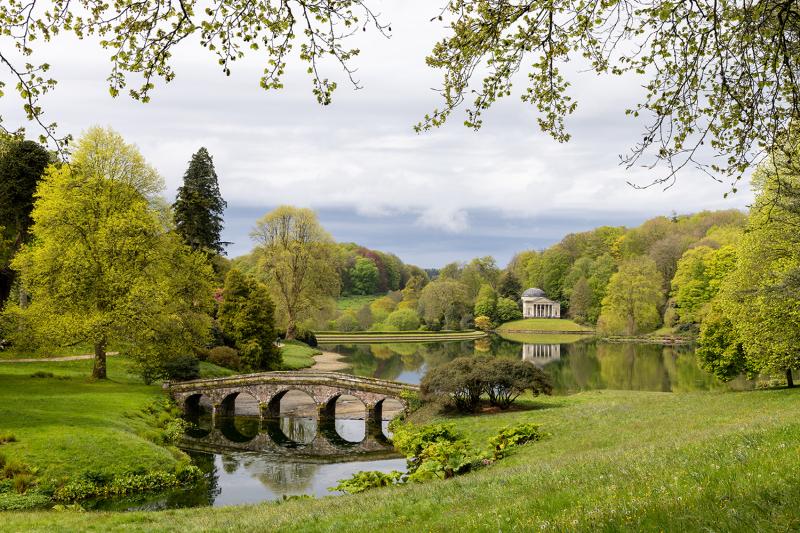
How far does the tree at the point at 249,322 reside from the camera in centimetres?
5097

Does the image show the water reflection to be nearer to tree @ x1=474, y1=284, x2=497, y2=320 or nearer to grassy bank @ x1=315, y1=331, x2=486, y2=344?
grassy bank @ x1=315, y1=331, x2=486, y2=344

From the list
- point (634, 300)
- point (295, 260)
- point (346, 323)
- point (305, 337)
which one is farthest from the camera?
point (346, 323)

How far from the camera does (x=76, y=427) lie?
82.5 ft

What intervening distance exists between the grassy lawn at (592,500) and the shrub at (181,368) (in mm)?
25045

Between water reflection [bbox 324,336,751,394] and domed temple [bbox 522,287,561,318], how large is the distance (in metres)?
29.9

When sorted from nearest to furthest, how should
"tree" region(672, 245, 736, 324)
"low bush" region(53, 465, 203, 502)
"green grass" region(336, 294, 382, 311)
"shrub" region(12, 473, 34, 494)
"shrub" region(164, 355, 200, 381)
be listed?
1. "shrub" region(12, 473, 34, 494)
2. "low bush" region(53, 465, 203, 502)
3. "shrub" region(164, 355, 200, 381)
4. "tree" region(672, 245, 736, 324)
5. "green grass" region(336, 294, 382, 311)

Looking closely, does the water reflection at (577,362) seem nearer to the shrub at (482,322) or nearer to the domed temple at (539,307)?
the shrub at (482,322)

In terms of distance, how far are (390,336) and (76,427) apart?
272 feet

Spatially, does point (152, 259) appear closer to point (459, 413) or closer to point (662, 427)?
point (459, 413)

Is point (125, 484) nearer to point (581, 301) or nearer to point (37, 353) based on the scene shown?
point (37, 353)

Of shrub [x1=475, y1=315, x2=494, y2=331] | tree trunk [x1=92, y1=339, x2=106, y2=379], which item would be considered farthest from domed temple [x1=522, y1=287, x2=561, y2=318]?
tree trunk [x1=92, y1=339, x2=106, y2=379]

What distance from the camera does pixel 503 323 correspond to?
128125 millimetres

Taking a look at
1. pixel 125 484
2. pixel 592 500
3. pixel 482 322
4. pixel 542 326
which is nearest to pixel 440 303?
pixel 482 322

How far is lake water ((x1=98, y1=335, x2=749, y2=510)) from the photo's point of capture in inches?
901
